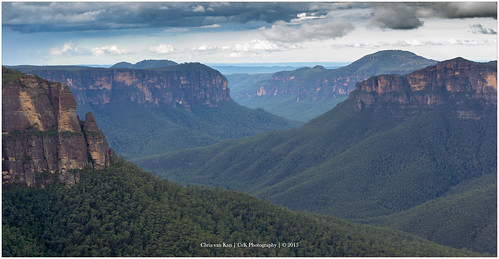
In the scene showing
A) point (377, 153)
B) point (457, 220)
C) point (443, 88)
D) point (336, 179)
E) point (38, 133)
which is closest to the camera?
point (38, 133)

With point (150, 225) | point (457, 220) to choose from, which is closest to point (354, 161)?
point (457, 220)

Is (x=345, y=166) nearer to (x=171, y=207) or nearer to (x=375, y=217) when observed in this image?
(x=375, y=217)

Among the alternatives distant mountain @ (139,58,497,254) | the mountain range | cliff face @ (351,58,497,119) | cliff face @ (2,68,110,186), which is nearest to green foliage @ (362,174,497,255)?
distant mountain @ (139,58,497,254)

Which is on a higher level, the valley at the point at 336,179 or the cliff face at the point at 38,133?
the cliff face at the point at 38,133

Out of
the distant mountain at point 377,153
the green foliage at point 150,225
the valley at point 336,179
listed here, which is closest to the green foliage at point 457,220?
the valley at point 336,179

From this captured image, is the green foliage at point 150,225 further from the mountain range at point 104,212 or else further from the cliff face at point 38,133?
the cliff face at point 38,133

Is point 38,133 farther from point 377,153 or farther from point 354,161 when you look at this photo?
point 377,153
